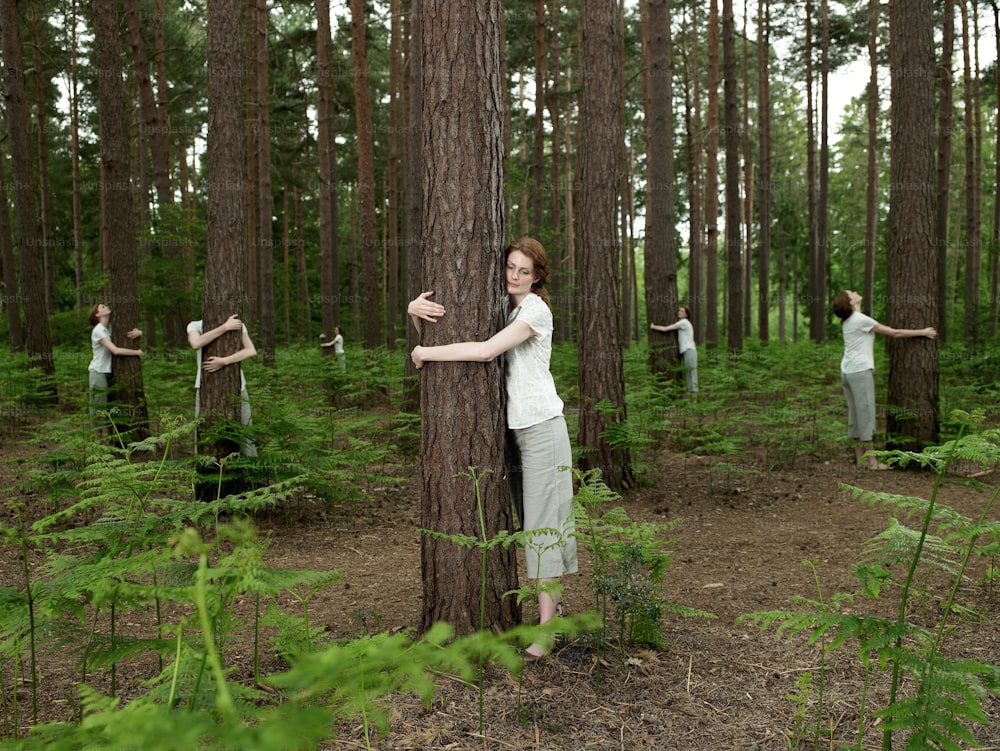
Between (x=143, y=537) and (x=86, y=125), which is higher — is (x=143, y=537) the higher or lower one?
the lower one

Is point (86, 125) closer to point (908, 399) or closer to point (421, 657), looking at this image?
point (908, 399)

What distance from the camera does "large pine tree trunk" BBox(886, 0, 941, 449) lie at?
7.64 metres

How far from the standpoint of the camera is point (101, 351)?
8.84 meters

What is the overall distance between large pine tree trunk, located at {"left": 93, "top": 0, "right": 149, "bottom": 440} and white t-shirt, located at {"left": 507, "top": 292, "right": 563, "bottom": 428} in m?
6.53

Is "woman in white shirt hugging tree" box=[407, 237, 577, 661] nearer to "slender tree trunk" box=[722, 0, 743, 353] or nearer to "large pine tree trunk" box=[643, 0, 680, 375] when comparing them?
"large pine tree trunk" box=[643, 0, 680, 375]

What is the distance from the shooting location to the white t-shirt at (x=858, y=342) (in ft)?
25.7

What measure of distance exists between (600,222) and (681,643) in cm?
413

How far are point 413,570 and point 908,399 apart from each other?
567 centimetres

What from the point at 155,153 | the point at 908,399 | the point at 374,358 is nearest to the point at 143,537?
the point at 908,399

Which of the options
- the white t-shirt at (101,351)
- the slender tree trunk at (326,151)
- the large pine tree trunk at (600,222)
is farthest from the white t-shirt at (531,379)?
the slender tree trunk at (326,151)

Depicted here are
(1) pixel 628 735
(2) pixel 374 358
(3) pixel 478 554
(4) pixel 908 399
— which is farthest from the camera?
(2) pixel 374 358

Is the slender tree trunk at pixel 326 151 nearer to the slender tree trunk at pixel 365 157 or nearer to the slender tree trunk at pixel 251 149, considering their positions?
the slender tree trunk at pixel 365 157

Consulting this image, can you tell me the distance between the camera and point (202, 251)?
1753 centimetres

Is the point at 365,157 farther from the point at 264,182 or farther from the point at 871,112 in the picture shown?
the point at 871,112
